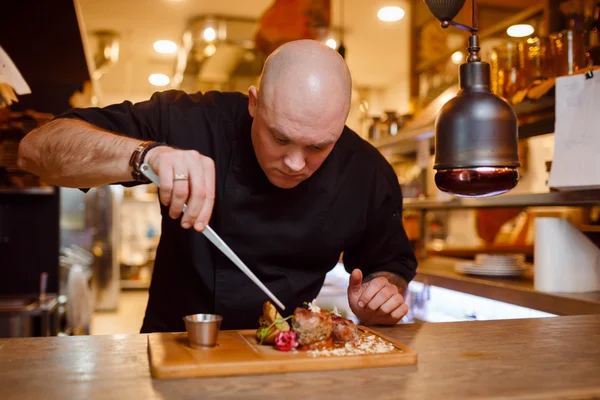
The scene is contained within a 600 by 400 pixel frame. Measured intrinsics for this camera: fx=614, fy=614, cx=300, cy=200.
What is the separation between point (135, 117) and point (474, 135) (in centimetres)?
98

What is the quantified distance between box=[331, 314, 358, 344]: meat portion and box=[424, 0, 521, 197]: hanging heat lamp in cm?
45

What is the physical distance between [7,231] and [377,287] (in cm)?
305

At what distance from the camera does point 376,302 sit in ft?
5.32

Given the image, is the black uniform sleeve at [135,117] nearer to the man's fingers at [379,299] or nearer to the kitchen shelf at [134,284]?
the man's fingers at [379,299]

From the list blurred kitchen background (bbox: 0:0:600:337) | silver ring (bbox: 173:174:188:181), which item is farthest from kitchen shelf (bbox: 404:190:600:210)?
silver ring (bbox: 173:174:188:181)

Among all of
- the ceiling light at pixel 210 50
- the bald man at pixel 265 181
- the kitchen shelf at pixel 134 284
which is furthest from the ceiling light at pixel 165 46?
the bald man at pixel 265 181

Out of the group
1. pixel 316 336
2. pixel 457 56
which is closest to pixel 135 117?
pixel 316 336

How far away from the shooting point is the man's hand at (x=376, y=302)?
1619 millimetres

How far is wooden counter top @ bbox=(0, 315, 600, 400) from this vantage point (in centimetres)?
95

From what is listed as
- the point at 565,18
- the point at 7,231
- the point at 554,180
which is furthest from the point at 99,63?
the point at 554,180

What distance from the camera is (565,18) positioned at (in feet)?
9.66

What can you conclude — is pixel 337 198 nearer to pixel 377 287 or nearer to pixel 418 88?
pixel 377 287

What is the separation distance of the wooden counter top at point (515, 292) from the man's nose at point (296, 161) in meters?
1.09

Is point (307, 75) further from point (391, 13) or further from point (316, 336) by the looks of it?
point (391, 13)
